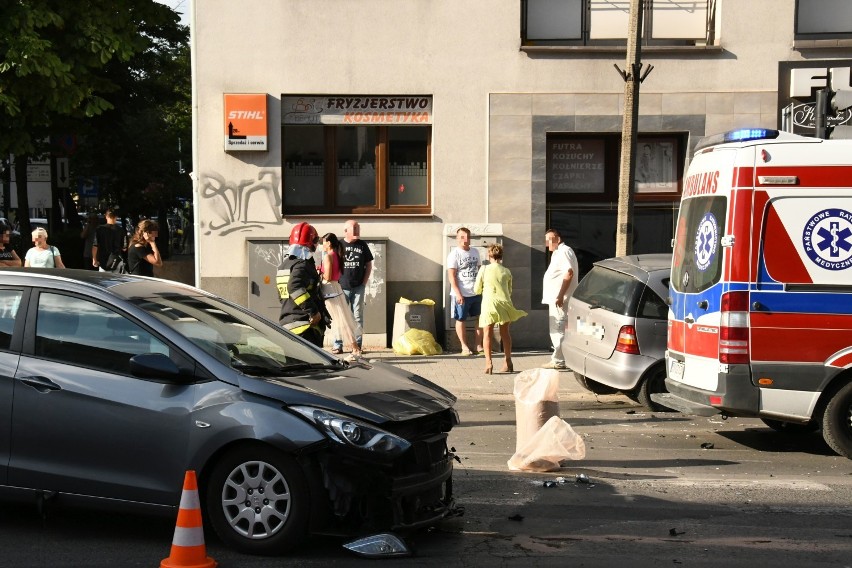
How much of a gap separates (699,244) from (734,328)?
81 cm

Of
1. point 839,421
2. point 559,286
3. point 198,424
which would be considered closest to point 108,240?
point 559,286

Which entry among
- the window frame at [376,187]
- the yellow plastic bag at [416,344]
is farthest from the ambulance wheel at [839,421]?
the window frame at [376,187]

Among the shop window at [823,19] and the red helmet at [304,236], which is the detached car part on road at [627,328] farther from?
the shop window at [823,19]

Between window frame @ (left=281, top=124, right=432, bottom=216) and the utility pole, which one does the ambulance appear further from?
window frame @ (left=281, top=124, right=432, bottom=216)

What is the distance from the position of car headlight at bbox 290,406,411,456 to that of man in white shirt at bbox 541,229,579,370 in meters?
8.37

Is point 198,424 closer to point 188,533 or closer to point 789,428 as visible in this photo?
point 188,533

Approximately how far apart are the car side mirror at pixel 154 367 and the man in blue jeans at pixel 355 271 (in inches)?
355

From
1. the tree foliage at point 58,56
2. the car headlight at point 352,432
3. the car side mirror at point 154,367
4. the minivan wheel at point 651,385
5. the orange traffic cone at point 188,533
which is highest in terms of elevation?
the tree foliage at point 58,56

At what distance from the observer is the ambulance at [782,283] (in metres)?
8.46

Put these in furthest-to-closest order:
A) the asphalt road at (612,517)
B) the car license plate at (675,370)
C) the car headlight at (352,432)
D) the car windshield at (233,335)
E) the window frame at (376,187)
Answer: the window frame at (376,187)
the car license plate at (675,370)
the car windshield at (233,335)
the asphalt road at (612,517)
the car headlight at (352,432)

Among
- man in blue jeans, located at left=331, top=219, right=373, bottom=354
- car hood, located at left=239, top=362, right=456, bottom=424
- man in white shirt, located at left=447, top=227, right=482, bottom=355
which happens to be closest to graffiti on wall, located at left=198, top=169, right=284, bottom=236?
man in blue jeans, located at left=331, top=219, right=373, bottom=354

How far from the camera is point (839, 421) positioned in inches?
342

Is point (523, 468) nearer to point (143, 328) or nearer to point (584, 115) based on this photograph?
point (143, 328)

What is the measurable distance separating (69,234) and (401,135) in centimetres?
1478
